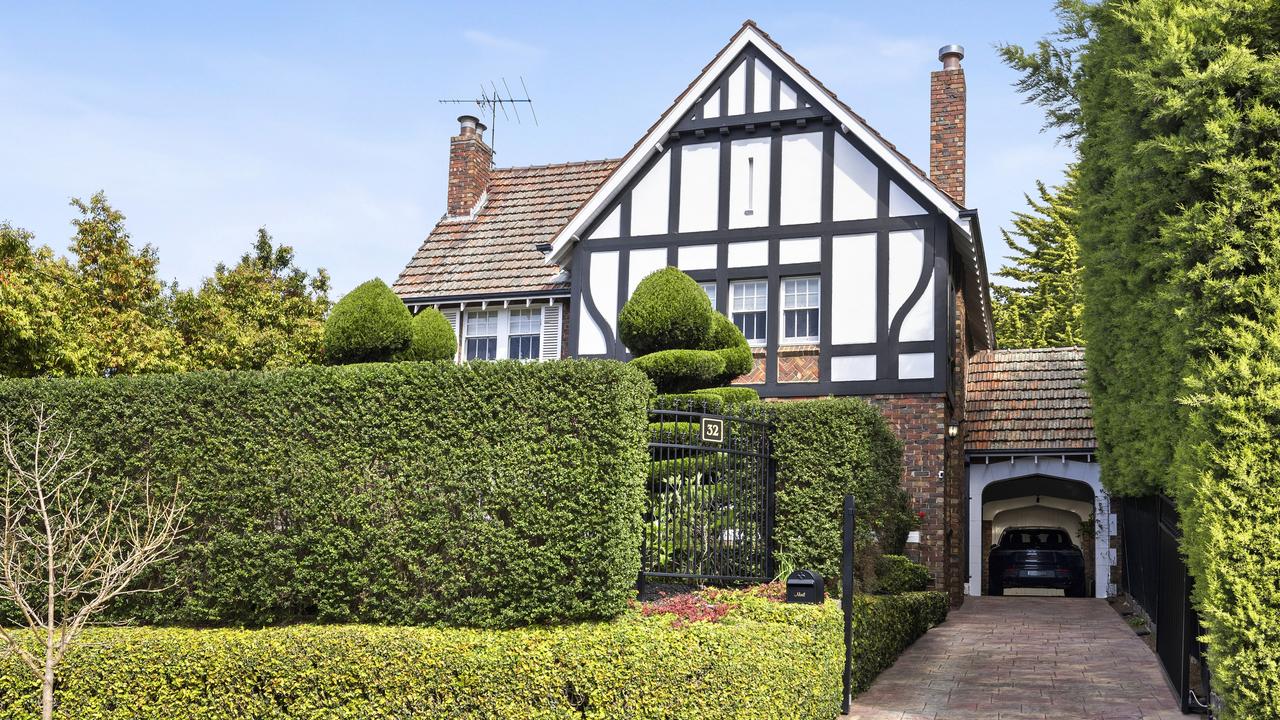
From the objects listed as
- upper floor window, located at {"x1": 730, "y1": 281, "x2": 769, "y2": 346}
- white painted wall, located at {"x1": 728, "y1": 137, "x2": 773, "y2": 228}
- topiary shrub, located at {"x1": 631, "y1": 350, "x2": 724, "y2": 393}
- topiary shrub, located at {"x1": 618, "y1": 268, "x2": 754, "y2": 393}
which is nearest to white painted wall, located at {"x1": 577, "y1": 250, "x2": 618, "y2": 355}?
upper floor window, located at {"x1": 730, "y1": 281, "x2": 769, "y2": 346}

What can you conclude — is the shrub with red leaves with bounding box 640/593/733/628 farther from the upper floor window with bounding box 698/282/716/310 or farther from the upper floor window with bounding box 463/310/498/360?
the upper floor window with bounding box 463/310/498/360

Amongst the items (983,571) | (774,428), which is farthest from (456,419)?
(983,571)

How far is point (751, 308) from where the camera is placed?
18.6 meters

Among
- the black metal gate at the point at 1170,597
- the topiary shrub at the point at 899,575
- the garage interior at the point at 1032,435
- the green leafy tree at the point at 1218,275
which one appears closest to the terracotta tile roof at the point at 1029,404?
the garage interior at the point at 1032,435

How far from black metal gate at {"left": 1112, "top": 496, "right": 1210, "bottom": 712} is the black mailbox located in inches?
119

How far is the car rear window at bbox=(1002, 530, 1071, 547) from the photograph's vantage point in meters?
22.3

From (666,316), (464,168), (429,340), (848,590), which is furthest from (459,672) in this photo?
(464,168)

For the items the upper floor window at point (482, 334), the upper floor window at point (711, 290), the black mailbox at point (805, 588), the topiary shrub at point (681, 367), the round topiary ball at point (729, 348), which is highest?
the upper floor window at point (711, 290)

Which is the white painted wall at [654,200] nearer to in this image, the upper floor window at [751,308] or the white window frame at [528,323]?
the upper floor window at [751,308]

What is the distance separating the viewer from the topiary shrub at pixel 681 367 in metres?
13.8

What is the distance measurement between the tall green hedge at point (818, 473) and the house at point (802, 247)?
604 cm

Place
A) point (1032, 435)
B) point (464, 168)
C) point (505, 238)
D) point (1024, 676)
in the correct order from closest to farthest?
point (1024, 676) < point (1032, 435) < point (505, 238) < point (464, 168)

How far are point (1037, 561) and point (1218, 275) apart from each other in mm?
15671

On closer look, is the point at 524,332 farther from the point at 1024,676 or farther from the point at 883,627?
the point at 1024,676
